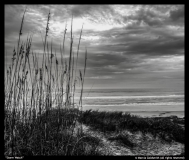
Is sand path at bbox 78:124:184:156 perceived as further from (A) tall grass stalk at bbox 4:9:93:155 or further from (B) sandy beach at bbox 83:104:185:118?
(B) sandy beach at bbox 83:104:185:118

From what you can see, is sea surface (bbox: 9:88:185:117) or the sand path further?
sea surface (bbox: 9:88:185:117)

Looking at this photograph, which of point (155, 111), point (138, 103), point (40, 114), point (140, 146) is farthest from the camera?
point (138, 103)

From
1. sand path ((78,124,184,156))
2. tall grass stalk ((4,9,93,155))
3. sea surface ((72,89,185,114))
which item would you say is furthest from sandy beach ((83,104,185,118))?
tall grass stalk ((4,9,93,155))

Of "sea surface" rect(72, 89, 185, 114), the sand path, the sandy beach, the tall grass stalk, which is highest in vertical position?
the tall grass stalk

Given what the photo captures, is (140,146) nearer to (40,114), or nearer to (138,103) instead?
(40,114)

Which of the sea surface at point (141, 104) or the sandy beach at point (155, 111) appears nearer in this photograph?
the sandy beach at point (155, 111)

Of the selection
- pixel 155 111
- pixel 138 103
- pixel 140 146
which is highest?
pixel 140 146

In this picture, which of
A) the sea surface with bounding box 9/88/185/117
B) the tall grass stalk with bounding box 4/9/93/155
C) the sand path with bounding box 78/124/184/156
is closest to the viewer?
the tall grass stalk with bounding box 4/9/93/155

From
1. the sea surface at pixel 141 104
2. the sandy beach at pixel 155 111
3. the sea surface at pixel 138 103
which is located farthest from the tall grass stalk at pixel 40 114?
the sandy beach at pixel 155 111

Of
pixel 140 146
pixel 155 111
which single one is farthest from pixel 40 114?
pixel 155 111

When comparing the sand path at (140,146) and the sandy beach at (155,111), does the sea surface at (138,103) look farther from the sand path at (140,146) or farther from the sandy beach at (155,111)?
the sand path at (140,146)

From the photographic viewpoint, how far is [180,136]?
15.6 feet

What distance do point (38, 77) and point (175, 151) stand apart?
368 centimetres
